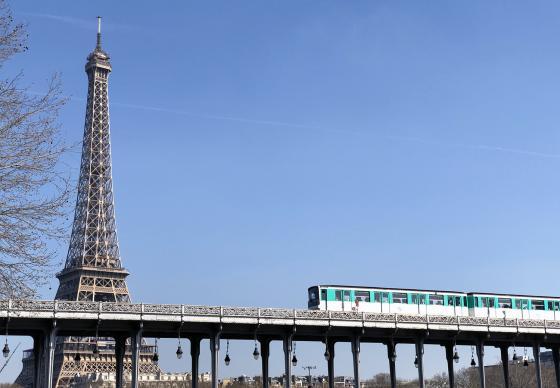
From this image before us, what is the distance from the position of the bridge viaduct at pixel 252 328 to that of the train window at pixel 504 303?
15.0ft

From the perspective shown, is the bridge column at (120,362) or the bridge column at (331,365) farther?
the bridge column at (331,365)

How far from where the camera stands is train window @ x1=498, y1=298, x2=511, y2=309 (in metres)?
74.7

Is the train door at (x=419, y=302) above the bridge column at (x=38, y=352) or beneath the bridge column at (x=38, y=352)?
above

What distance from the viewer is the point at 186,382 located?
163750 millimetres

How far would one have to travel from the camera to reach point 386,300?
69.7 m

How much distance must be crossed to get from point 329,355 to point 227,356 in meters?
11.1

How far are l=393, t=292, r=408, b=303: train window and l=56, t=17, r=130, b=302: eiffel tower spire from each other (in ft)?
244

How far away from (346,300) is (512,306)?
18.1 m

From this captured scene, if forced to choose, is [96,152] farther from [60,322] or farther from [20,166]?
[20,166]

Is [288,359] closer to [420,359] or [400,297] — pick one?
[420,359]

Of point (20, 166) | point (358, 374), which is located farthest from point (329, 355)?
point (20, 166)

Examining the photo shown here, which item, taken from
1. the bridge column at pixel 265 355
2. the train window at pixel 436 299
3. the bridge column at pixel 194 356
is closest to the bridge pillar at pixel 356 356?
the bridge column at pixel 265 355

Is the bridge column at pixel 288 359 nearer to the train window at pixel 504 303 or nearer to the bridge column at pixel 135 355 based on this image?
the bridge column at pixel 135 355

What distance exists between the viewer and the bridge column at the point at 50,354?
5169 centimetres
